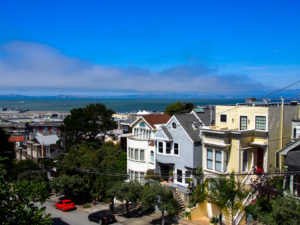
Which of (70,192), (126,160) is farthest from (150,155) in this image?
(70,192)

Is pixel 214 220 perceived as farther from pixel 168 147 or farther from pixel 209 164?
pixel 168 147

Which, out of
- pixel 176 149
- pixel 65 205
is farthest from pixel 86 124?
pixel 176 149

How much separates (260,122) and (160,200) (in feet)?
39.9

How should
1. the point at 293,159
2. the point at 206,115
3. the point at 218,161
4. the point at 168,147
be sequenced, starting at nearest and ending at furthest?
the point at 293,159 < the point at 218,161 < the point at 168,147 < the point at 206,115

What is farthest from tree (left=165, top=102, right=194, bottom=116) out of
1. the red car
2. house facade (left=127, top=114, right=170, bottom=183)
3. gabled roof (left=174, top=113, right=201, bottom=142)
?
the red car

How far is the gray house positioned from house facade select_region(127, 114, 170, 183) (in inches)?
76.7

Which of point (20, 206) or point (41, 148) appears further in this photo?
point (41, 148)

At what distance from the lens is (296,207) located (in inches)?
667

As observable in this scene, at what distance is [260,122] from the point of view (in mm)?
27094

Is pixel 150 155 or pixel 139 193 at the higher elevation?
pixel 150 155

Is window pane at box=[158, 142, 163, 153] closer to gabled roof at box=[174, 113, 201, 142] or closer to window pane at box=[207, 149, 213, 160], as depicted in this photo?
gabled roof at box=[174, 113, 201, 142]

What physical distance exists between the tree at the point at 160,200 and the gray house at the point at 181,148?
229 centimetres

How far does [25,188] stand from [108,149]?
3017 centimetres

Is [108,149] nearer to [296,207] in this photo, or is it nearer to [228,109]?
[228,109]
